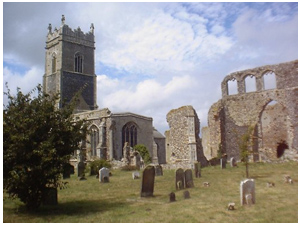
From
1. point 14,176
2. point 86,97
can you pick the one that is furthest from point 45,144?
point 86,97

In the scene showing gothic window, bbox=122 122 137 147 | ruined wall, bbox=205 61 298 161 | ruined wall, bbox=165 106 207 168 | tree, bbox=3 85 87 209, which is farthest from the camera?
gothic window, bbox=122 122 137 147

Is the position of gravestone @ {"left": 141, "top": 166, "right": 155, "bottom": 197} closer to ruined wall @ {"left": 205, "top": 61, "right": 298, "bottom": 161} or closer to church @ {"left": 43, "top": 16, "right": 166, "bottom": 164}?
ruined wall @ {"left": 205, "top": 61, "right": 298, "bottom": 161}

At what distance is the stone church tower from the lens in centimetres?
4528

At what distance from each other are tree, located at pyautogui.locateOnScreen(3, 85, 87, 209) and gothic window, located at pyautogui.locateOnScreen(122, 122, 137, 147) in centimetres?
2060

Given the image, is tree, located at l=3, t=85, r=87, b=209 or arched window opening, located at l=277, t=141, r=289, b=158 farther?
arched window opening, located at l=277, t=141, r=289, b=158

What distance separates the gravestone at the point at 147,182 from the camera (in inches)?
396

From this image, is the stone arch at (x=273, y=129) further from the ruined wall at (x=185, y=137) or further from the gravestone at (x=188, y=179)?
the gravestone at (x=188, y=179)

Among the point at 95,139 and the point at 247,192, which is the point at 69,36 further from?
the point at 247,192

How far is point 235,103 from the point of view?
1005 inches

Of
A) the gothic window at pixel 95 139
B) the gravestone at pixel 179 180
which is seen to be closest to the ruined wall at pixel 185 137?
the gothic window at pixel 95 139

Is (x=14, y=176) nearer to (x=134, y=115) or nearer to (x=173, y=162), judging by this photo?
(x=173, y=162)

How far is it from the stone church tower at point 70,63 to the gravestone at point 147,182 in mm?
34893

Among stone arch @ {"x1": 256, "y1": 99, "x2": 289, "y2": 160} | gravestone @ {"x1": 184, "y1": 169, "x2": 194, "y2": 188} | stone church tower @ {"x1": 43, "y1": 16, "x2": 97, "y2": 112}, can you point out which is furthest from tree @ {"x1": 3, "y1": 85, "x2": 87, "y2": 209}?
stone church tower @ {"x1": 43, "y1": 16, "x2": 97, "y2": 112}

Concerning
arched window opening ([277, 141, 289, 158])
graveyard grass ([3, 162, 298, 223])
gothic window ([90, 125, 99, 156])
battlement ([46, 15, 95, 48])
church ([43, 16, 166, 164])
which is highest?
battlement ([46, 15, 95, 48])
